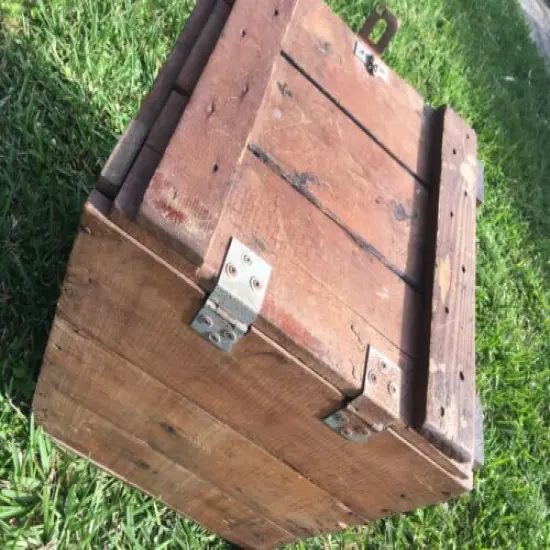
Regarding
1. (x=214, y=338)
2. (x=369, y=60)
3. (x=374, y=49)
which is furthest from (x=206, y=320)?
(x=374, y=49)

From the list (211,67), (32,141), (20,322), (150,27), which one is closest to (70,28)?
(150,27)

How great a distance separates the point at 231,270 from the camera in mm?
1150

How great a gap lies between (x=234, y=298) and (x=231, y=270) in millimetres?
50

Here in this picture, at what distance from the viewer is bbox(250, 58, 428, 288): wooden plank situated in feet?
4.63

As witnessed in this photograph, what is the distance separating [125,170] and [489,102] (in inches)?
143

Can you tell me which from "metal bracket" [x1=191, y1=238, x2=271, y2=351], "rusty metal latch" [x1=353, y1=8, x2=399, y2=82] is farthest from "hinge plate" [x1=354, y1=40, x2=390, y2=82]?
"metal bracket" [x1=191, y1=238, x2=271, y2=351]

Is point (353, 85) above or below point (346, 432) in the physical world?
above

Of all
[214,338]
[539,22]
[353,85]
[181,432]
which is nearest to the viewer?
[214,338]

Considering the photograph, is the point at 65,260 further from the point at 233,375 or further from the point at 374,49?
the point at 374,49

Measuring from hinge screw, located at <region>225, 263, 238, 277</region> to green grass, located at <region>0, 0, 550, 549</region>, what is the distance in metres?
0.82

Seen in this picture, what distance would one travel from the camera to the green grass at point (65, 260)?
168 cm

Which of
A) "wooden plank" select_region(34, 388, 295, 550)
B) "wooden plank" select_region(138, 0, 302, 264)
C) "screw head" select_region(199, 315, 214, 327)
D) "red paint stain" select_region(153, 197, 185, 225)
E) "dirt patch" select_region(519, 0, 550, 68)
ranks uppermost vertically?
"wooden plank" select_region(138, 0, 302, 264)

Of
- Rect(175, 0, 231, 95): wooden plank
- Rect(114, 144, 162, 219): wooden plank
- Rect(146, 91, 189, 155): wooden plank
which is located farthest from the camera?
Rect(175, 0, 231, 95): wooden plank

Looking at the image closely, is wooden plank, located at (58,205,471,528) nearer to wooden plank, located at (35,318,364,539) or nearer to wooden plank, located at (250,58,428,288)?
wooden plank, located at (35,318,364,539)
